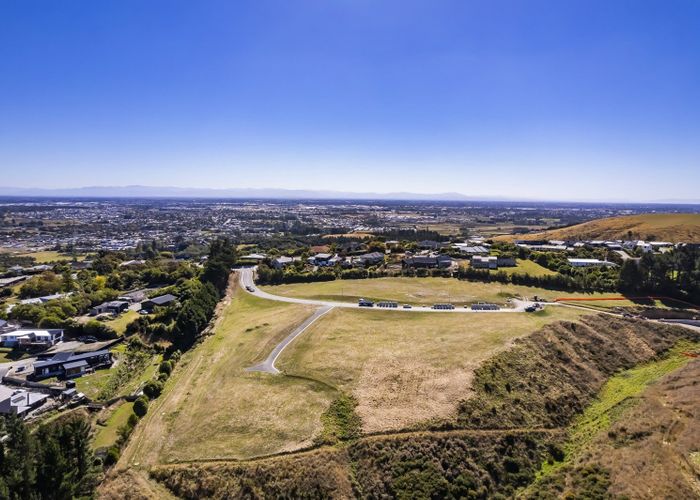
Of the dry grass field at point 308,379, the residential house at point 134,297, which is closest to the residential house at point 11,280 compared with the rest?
the residential house at point 134,297

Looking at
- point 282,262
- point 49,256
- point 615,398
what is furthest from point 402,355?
point 49,256

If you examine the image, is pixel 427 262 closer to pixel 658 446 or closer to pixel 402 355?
pixel 402 355

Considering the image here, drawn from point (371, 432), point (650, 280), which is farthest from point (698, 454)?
point (650, 280)

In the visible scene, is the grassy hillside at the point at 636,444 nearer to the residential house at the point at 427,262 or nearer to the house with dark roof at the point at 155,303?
the residential house at the point at 427,262

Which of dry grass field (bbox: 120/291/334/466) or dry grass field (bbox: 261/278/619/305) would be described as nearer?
dry grass field (bbox: 120/291/334/466)

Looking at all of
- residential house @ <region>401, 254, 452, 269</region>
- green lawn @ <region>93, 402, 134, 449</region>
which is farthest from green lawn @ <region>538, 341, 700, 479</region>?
residential house @ <region>401, 254, 452, 269</region>

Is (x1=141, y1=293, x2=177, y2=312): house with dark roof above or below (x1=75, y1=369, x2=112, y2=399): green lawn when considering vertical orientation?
above

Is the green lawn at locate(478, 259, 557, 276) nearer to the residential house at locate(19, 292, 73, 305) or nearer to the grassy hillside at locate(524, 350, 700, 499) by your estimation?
the grassy hillside at locate(524, 350, 700, 499)
